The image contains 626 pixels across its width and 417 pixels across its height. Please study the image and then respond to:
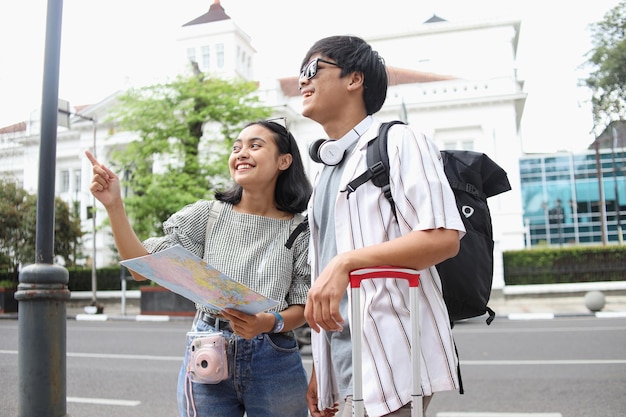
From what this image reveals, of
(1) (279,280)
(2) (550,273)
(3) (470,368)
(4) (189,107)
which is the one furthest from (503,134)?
(1) (279,280)

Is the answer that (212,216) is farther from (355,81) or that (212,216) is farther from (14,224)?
(14,224)

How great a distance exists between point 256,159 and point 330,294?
96 centimetres

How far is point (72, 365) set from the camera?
8.48m

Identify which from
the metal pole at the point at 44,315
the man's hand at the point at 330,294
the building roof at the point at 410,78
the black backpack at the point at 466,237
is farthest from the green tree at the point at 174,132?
the man's hand at the point at 330,294

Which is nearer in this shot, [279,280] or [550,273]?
[279,280]

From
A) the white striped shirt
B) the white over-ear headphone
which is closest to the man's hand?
the white striped shirt

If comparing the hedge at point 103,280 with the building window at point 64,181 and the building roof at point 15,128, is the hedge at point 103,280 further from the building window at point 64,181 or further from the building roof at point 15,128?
the building roof at point 15,128

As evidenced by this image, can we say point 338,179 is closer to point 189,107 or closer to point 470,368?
point 470,368

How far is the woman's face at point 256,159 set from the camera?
7.39 ft

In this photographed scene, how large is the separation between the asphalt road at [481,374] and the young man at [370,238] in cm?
269

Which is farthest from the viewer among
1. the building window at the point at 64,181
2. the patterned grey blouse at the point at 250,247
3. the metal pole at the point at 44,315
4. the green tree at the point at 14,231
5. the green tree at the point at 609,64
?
the building window at the point at 64,181

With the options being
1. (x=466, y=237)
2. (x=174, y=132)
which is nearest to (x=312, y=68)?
(x=466, y=237)

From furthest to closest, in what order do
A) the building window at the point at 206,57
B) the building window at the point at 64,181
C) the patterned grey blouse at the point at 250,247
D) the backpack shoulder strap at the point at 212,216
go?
the building window at the point at 206,57, the building window at the point at 64,181, the backpack shoulder strap at the point at 212,216, the patterned grey blouse at the point at 250,247

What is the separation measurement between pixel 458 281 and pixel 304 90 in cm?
73
